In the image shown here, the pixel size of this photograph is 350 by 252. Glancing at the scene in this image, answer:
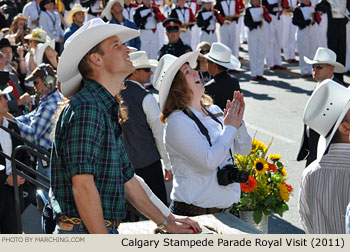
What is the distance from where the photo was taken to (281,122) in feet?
37.0

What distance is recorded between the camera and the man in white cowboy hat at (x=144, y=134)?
6.17 meters

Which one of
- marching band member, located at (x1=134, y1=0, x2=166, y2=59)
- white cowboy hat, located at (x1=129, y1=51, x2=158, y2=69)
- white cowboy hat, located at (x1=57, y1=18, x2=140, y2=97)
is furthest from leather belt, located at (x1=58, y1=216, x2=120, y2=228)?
marching band member, located at (x1=134, y1=0, x2=166, y2=59)

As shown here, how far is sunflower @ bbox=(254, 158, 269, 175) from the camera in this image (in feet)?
18.5

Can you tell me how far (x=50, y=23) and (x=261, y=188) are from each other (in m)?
11.6

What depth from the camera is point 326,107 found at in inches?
145

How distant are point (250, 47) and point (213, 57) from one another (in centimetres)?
926

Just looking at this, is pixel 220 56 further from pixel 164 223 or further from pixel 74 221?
pixel 74 221

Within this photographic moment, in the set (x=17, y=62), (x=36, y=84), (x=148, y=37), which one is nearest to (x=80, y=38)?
(x=36, y=84)

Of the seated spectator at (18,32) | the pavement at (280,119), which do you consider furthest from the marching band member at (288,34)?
the seated spectator at (18,32)

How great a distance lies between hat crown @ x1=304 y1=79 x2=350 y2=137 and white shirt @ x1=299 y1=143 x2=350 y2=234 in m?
0.14

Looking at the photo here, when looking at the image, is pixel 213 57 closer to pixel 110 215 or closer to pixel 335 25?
pixel 110 215

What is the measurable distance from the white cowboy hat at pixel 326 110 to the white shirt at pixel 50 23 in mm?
12881

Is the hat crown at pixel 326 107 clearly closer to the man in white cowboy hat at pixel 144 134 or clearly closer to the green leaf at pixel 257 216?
the green leaf at pixel 257 216

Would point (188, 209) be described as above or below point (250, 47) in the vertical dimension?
above
